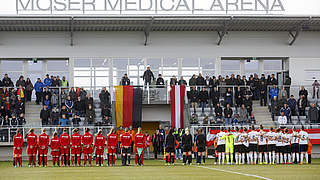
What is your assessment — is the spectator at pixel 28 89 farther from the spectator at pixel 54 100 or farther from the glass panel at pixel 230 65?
the glass panel at pixel 230 65

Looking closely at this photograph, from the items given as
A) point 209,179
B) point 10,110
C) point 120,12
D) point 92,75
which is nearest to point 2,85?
point 10,110

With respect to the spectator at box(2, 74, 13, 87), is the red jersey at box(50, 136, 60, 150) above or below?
below

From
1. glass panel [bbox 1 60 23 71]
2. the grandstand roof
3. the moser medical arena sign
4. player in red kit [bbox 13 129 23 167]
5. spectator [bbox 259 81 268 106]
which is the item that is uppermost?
the moser medical arena sign

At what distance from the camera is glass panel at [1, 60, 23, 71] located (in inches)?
1567

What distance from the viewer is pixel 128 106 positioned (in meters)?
34.2

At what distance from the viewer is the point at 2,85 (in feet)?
119

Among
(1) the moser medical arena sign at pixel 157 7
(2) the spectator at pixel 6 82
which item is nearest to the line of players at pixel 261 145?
(1) the moser medical arena sign at pixel 157 7

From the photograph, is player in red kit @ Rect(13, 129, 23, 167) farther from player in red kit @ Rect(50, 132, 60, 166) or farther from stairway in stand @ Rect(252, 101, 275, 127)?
stairway in stand @ Rect(252, 101, 275, 127)

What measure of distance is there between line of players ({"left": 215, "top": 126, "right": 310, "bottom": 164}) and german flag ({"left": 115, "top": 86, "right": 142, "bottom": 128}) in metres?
7.91

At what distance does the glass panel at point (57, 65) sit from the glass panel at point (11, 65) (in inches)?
75.7

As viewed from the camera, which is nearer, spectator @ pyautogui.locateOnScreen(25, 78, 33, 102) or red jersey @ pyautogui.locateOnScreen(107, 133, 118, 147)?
red jersey @ pyautogui.locateOnScreen(107, 133, 118, 147)

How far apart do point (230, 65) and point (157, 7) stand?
715 centimetres

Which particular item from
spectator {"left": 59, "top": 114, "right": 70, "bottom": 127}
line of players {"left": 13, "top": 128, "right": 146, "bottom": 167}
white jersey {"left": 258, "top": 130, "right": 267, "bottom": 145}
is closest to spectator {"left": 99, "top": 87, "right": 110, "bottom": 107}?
spectator {"left": 59, "top": 114, "right": 70, "bottom": 127}

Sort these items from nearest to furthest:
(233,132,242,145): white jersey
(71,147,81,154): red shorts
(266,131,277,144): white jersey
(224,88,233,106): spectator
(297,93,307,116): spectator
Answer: (71,147,81,154): red shorts
(233,132,242,145): white jersey
(266,131,277,144): white jersey
(297,93,307,116): spectator
(224,88,233,106): spectator
